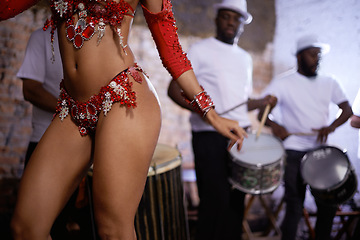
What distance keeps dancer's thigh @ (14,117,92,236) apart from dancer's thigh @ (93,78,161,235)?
0.50 feet

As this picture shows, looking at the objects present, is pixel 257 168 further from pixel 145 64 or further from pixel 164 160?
pixel 145 64

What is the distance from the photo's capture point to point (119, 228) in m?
1.16

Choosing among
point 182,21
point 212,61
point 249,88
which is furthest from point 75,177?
point 182,21

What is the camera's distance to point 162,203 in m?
2.14

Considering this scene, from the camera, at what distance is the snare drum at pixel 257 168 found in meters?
2.64

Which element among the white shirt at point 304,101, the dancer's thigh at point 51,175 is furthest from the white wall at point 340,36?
the dancer's thigh at point 51,175

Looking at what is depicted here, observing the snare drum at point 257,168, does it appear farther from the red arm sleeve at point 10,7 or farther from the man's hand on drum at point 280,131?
the red arm sleeve at point 10,7

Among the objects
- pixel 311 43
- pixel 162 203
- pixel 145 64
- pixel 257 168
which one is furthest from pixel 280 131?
pixel 145 64

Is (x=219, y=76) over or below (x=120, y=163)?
over

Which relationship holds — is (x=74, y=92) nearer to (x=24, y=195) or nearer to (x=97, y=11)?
(x=97, y=11)

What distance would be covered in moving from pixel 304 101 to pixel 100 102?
8.74 ft

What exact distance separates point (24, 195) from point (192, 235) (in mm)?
2673

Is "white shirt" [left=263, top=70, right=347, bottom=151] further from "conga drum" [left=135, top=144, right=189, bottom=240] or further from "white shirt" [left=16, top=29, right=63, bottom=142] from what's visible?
"white shirt" [left=16, top=29, right=63, bottom=142]

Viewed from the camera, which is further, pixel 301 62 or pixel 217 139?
pixel 301 62
